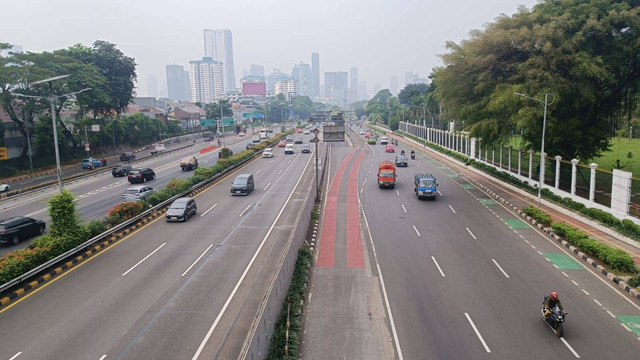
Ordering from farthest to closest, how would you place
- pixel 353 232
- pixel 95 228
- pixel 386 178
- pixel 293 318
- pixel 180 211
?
A: pixel 386 178 < pixel 180 211 < pixel 353 232 < pixel 95 228 < pixel 293 318

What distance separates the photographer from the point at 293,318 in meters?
16.5

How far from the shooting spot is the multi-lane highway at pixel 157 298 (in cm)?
1462

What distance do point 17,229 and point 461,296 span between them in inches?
972

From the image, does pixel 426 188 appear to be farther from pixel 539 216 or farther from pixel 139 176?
pixel 139 176

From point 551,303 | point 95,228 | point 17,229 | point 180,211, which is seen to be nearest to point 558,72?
point 551,303

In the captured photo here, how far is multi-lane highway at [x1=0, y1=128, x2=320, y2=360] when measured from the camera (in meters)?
14.6

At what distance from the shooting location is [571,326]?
16.3 metres

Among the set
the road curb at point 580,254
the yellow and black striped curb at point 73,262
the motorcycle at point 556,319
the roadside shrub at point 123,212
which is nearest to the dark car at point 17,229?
the roadside shrub at point 123,212

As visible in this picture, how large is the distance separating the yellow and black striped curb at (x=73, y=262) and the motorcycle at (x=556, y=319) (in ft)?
67.2

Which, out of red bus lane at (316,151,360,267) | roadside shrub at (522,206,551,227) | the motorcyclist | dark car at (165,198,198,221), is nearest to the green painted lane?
roadside shrub at (522,206,551,227)

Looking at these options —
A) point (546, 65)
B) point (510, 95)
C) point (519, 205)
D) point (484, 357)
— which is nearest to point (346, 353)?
point (484, 357)

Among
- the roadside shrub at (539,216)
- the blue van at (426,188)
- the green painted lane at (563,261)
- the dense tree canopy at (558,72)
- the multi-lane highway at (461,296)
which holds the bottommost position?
the green painted lane at (563,261)

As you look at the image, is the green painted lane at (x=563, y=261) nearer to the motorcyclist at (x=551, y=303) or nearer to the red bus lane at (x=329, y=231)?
the motorcyclist at (x=551, y=303)

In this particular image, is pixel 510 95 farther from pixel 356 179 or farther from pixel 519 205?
pixel 356 179
